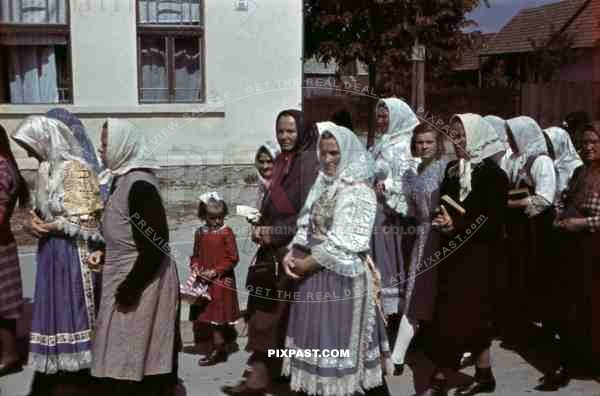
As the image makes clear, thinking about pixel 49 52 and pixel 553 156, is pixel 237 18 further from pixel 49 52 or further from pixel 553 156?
pixel 553 156

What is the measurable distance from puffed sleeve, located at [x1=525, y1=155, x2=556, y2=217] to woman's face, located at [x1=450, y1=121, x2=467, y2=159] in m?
0.93

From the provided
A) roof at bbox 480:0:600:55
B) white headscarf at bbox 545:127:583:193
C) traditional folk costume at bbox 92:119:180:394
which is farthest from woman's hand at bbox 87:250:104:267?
roof at bbox 480:0:600:55

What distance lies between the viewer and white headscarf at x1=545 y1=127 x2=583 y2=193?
5.09m

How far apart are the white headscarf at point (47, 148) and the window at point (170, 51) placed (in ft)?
15.6

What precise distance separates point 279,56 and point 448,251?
17.0 feet

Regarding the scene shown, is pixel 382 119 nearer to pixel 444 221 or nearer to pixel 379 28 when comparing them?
pixel 444 221

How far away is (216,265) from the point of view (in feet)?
15.1

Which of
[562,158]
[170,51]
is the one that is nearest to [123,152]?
[562,158]

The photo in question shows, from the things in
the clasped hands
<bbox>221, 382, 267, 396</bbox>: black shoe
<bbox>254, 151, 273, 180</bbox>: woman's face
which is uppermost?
<bbox>254, 151, 273, 180</bbox>: woman's face

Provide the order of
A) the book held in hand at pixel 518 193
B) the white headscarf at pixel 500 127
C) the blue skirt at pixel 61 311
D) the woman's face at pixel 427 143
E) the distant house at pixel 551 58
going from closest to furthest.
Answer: the blue skirt at pixel 61 311 → the woman's face at pixel 427 143 → the book held in hand at pixel 518 193 → the white headscarf at pixel 500 127 → the distant house at pixel 551 58

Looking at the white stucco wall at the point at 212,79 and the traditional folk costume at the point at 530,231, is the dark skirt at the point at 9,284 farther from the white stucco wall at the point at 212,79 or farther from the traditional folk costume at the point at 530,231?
the white stucco wall at the point at 212,79

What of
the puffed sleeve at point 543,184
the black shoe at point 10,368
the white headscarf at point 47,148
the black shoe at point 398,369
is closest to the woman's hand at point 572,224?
the puffed sleeve at point 543,184

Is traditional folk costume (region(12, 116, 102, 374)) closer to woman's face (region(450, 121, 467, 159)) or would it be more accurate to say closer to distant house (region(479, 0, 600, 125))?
woman's face (region(450, 121, 467, 159))

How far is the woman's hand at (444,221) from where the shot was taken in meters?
3.85
